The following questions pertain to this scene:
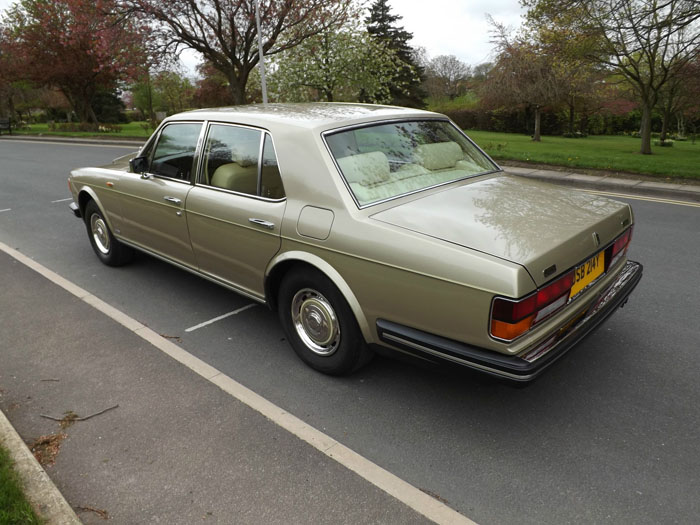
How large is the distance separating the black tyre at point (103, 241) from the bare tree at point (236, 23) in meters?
15.5

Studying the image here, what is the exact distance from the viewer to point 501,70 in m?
28.1

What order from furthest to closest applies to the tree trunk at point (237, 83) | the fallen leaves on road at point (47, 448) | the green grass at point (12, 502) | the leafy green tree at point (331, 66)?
the leafy green tree at point (331, 66) → the tree trunk at point (237, 83) → the fallen leaves on road at point (47, 448) → the green grass at point (12, 502)

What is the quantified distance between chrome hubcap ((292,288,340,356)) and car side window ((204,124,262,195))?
85 cm

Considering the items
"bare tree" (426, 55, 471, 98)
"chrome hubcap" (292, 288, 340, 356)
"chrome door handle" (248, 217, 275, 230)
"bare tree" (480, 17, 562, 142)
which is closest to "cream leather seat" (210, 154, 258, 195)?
"chrome door handle" (248, 217, 275, 230)

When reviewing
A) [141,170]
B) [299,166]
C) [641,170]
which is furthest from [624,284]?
[641,170]

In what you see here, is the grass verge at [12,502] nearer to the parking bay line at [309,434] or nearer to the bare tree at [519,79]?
the parking bay line at [309,434]

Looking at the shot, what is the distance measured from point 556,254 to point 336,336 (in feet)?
4.75

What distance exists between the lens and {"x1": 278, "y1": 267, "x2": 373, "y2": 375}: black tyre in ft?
10.3

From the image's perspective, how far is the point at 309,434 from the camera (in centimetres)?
291

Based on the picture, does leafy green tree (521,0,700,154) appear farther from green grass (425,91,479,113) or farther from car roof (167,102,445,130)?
green grass (425,91,479,113)

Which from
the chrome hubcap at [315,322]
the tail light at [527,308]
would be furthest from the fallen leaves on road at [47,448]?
the tail light at [527,308]

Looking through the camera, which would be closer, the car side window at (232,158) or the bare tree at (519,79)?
the car side window at (232,158)

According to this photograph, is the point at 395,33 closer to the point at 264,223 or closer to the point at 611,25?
the point at 611,25

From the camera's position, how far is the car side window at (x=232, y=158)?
12.0 feet
